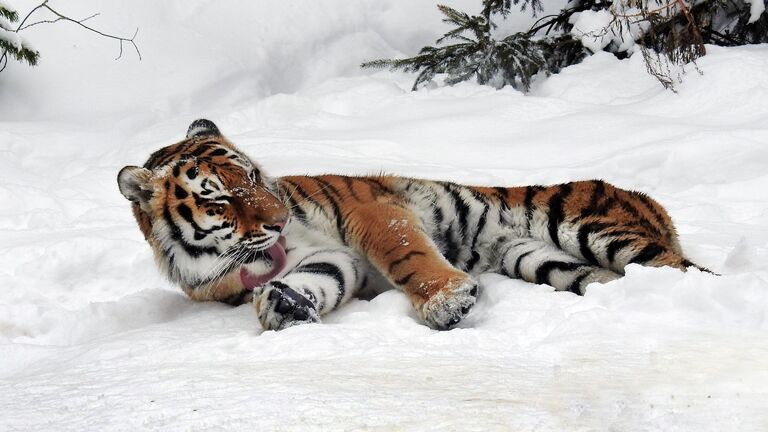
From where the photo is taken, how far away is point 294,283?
2.58m

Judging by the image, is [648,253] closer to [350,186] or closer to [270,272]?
[350,186]

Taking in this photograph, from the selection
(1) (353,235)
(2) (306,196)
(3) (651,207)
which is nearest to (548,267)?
(3) (651,207)

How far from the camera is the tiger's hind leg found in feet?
8.79

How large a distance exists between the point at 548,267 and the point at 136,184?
4.92 ft

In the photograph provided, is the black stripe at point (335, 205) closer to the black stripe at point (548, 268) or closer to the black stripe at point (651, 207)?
the black stripe at point (548, 268)

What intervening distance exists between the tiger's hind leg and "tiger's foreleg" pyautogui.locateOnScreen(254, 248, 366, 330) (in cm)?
58

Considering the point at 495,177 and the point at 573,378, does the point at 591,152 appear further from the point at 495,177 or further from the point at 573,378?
the point at 573,378

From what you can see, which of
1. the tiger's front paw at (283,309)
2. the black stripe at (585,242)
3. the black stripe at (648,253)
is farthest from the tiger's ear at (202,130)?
the black stripe at (648,253)

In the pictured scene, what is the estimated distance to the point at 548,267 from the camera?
109 inches

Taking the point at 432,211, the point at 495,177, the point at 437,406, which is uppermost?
the point at 437,406

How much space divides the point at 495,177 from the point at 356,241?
1978mm

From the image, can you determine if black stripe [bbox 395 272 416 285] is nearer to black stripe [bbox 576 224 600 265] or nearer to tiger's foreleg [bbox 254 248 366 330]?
tiger's foreleg [bbox 254 248 366 330]

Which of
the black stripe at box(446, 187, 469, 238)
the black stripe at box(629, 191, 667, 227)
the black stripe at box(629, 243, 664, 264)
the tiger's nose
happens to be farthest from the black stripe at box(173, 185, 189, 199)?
the black stripe at box(629, 191, 667, 227)

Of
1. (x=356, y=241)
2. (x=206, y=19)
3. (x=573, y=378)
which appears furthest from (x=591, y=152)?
(x=206, y=19)
